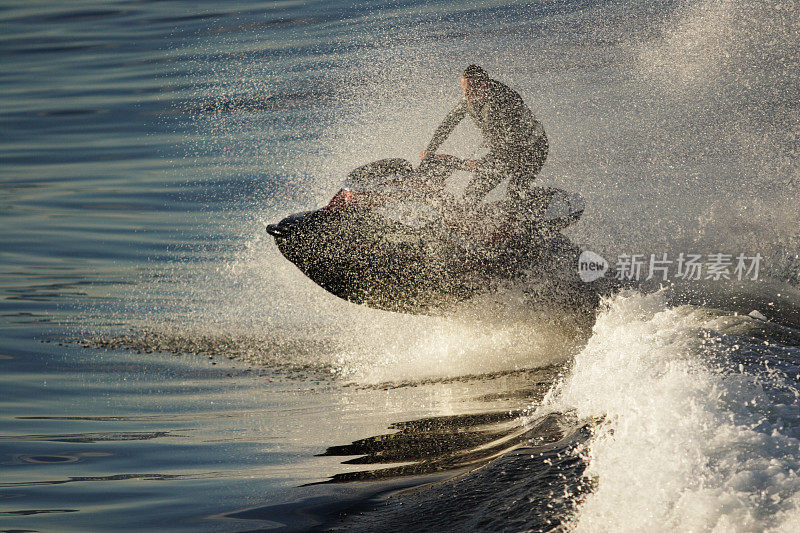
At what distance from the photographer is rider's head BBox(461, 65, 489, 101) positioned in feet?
19.5

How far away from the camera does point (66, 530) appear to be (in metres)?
2.93

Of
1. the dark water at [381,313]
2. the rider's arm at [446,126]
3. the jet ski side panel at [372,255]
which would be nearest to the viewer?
the dark water at [381,313]

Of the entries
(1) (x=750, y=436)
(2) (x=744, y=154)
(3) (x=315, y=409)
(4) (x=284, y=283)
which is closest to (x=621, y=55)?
(2) (x=744, y=154)

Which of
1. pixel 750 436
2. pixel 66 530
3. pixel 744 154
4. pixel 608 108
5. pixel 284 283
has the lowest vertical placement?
pixel 66 530

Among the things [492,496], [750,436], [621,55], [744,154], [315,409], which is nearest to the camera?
[750,436]

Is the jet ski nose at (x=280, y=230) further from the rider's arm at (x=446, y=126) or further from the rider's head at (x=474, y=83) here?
the rider's head at (x=474, y=83)

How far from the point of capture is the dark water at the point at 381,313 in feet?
9.41

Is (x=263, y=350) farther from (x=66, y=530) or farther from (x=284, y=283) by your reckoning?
(x=66, y=530)

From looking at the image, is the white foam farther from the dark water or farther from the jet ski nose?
the jet ski nose

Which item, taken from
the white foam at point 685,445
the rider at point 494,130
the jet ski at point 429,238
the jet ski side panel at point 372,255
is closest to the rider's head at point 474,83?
the rider at point 494,130

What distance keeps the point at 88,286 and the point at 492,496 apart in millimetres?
7290

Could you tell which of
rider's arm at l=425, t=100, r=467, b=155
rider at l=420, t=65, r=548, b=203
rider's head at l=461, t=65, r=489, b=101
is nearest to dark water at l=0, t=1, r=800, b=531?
rider at l=420, t=65, r=548, b=203

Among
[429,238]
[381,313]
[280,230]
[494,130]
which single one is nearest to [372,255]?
[429,238]

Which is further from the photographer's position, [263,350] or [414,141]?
[414,141]
